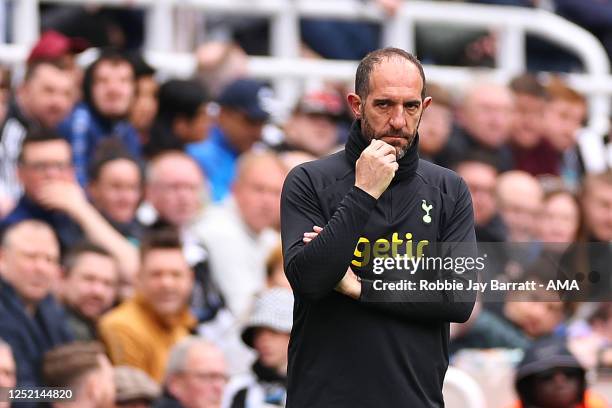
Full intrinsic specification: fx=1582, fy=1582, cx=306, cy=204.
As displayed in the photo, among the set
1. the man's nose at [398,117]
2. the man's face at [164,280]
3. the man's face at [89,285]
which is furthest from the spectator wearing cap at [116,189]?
the man's nose at [398,117]

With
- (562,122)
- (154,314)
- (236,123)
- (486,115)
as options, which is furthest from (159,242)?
(562,122)

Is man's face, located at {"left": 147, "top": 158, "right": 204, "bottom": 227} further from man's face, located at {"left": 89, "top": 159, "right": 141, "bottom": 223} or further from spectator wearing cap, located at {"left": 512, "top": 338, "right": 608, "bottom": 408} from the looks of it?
spectator wearing cap, located at {"left": 512, "top": 338, "right": 608, "bottom": 408}

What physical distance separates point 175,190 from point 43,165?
838 mm

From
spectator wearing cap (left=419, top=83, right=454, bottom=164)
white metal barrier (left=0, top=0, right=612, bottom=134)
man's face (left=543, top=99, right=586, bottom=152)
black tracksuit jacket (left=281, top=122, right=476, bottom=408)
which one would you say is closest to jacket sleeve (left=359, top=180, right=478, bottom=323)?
black tracksuit jacket (left=281, top=122, right=476, bottom=408)

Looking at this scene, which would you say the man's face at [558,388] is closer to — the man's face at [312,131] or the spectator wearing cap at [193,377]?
the spectator wearing cap at [193,377]

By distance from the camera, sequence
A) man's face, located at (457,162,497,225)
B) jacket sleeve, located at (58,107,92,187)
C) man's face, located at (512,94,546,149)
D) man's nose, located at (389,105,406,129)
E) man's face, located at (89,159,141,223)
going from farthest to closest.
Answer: man's face, located at (512,94,546,149) → man's face, located at (457,162,497,225) → jacket sleeve, located at (58,107,92,187) → man's face, located at (89,159,141,223) → man's nose, located at (389,105,406,129)

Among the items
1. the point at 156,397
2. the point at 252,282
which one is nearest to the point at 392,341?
the point at 156,397

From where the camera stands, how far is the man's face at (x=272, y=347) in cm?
816

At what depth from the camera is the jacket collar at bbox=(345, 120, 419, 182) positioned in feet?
16.1

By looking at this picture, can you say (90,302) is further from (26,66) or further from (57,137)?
(26,66)

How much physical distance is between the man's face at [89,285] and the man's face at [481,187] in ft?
9.14

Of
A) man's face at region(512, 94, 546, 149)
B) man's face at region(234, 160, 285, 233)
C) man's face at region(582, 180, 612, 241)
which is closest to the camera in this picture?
man's face at region(234, 160, 285, 233)

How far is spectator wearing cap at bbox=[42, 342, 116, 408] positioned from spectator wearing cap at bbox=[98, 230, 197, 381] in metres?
0.46

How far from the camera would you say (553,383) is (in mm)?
8016
